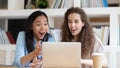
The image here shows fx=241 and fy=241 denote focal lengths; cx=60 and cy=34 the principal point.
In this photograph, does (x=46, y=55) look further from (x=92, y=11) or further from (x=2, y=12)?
(x=2, y=12)

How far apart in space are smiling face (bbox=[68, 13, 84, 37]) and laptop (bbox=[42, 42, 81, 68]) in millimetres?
858

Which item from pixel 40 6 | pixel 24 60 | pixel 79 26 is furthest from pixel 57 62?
pixel 40 6

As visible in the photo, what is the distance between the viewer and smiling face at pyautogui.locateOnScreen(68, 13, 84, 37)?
2072 mm

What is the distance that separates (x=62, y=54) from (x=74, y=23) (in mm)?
887

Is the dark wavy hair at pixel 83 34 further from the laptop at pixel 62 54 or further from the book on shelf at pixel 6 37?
the book on shelf at pixel 6 37

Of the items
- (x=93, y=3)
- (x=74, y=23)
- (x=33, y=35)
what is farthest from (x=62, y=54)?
(x=93, y=3)

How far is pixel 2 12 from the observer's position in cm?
315

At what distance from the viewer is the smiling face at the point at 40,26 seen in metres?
2.14

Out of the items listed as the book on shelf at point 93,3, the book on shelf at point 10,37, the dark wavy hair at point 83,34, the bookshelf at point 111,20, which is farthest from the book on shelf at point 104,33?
the book on shelf at point 10,37

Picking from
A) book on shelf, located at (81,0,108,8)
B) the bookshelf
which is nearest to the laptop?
the bookshelf

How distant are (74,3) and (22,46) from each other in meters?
1.10

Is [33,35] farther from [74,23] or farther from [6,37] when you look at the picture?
[6,37]

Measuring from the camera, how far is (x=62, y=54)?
47.8 inches

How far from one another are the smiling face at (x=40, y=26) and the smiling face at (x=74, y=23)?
0.73 feet
